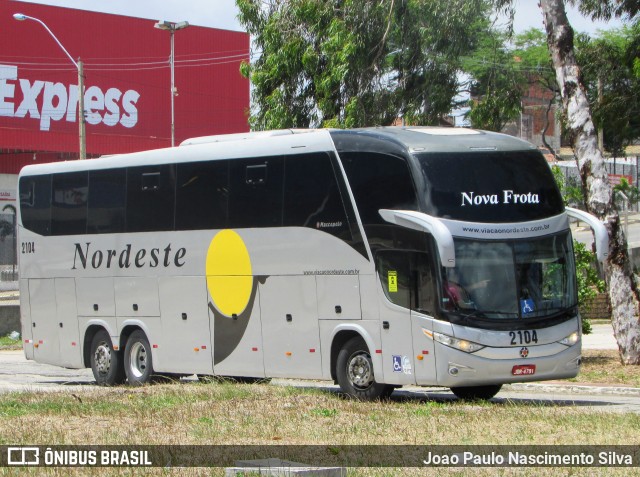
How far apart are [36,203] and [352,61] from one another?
34.4ft

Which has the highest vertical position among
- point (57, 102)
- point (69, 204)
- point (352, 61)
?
point (57, 102)

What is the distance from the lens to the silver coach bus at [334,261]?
51.4 ft

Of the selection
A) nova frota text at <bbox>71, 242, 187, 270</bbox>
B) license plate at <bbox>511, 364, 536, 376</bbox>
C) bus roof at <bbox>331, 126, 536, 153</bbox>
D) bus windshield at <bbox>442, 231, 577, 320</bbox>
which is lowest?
license plate at <bbox>511, 364, 536, 376</bbox>

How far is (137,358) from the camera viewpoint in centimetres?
2095

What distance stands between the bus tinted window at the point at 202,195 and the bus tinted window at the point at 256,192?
→ 0.72 feet

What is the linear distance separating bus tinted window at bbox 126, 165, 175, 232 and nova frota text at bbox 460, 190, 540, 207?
5.87 metres

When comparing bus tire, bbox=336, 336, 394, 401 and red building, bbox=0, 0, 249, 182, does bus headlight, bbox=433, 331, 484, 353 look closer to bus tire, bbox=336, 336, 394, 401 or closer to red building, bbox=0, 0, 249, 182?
bus tire, bbox=336, 336, 394, 401

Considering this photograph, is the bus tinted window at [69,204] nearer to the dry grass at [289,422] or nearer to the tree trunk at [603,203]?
the dry grass at [289,422]

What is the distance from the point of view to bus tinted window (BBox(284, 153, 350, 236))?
16.9 metres

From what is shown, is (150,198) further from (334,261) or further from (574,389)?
(574,389)

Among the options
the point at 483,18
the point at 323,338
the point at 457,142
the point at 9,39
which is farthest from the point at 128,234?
the point at 9,39

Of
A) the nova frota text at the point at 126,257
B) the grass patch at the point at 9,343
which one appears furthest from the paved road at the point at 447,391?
the grass patch at the point at 9,343

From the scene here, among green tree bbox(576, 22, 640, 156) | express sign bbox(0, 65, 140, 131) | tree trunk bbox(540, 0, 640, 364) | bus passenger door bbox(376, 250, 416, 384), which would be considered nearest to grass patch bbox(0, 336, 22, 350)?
green tree bbox(576, 22, 640, 156)

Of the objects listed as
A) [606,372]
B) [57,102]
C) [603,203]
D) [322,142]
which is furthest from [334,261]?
[57,102]
